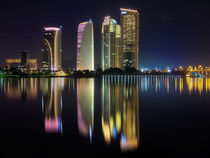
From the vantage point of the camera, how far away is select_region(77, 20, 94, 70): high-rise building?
421 ft

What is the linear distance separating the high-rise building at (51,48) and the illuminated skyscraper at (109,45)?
33.1 metres

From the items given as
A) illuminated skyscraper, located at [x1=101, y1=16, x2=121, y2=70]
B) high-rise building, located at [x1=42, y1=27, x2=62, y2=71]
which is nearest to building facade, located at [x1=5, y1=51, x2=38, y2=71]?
high-rise building, located at [x1=42, y1=27, x2=62, y2=71]

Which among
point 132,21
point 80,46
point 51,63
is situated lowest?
point 51,63

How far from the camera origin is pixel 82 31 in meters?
129

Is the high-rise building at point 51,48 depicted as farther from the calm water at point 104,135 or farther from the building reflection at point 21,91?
the calm water at point 104,135

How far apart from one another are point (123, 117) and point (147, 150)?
4000mm

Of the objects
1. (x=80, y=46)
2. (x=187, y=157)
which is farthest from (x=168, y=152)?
(x=80, y=46)

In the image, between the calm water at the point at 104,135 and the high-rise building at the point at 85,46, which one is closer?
the calm water at the point at 104,135

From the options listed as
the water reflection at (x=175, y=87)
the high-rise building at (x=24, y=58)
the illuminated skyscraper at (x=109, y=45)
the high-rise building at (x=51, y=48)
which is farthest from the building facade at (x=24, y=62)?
the water reflection at (x=175, y=87)

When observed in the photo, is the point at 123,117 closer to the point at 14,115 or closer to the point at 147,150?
the point at 147,150

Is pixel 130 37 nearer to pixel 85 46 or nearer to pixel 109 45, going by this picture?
pixel 109 45

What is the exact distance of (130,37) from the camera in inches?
5837

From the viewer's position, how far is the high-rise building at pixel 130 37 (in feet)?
459

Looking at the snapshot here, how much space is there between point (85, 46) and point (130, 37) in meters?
36.5
